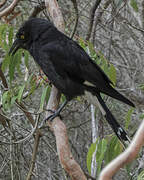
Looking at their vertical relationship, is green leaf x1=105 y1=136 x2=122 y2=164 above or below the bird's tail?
below

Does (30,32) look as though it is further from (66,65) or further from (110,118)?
(110,118)

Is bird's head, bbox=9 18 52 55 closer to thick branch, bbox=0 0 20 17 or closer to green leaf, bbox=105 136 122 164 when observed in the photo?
thick branch, bbox=0 0 20 17

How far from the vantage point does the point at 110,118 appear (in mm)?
2115

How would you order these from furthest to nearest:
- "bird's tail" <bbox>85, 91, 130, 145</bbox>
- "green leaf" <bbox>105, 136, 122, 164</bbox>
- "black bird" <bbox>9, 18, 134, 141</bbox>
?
"black bird" <bbox>9, 18, 134, 141</bbox>, "bird's tail" <bbox>85, 91, 130, 145</bbox>, "green leaf" <bbox>105, 136, 122, 164</bbox>

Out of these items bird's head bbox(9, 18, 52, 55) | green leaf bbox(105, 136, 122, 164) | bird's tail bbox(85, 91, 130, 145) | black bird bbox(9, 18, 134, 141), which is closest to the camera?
green leaf bbox(105, 136, 122, 164)

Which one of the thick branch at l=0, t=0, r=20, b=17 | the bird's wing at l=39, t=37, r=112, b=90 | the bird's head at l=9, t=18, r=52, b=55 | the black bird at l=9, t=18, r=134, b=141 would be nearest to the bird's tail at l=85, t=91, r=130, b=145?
the black bird at l=9, t=18, r=134, b=141

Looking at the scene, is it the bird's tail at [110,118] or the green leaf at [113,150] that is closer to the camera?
the green leaf at [113,150]

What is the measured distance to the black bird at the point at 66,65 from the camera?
2.18 meters

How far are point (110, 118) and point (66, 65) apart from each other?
472 mm

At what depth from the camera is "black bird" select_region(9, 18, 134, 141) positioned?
218 cm

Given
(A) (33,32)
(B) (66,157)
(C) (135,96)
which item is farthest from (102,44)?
(B) (66,157)

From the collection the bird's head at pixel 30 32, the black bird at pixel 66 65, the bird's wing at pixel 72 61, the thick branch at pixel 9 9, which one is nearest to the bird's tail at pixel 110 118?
the black bird at pixel 66 65

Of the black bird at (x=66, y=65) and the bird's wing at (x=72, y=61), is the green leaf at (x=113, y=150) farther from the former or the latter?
the bird's wing at (x=72, y=61)

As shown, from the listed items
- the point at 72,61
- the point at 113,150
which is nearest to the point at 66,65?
the point at 72,61
